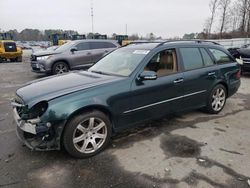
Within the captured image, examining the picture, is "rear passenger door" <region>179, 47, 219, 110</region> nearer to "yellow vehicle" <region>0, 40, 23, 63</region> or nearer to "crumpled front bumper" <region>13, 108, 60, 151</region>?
"crumpled front bumper" <region>13, 108, 60, 151</region>

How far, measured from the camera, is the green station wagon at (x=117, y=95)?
304 cm

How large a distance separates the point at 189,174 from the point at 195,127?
1.63 metres

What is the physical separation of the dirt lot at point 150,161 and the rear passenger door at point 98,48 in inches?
260

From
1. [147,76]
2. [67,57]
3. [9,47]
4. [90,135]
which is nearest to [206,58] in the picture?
[147,76]

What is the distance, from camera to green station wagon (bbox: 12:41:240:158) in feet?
9.96

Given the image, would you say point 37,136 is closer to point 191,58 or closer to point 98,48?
point 191,58

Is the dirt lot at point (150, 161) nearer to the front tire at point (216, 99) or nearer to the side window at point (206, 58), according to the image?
the front tire at point (216, 99)

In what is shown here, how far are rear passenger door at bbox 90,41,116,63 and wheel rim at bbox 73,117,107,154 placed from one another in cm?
743

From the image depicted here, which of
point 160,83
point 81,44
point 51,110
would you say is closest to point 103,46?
point 81,44

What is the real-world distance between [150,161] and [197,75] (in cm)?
213

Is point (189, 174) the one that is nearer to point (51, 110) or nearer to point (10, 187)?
point (51, 110)

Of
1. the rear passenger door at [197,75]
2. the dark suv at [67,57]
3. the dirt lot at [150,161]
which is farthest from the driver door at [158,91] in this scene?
the dark suv at [67,57]

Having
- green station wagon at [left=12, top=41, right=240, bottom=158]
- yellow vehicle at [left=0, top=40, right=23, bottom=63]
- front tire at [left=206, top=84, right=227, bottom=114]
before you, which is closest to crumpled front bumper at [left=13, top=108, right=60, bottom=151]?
green station wagon at [left=12, top=41, right=240, bottom=158]

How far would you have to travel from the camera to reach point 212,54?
500 cm
